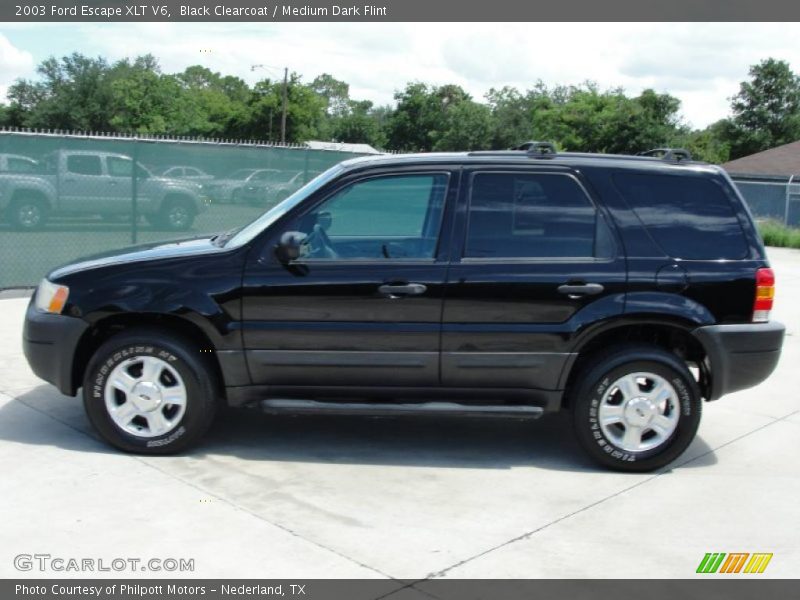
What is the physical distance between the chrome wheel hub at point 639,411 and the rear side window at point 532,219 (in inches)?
31.5

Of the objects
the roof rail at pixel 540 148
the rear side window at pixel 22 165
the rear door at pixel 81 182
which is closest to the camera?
the roof rail at pixel 540 148

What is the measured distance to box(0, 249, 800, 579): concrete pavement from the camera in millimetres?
4371

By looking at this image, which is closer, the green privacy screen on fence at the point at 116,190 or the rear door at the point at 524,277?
the rear door at the point at 524,277

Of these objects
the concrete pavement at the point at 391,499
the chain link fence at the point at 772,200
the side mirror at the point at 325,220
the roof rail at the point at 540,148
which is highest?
the chain link fence at the point at 772,200

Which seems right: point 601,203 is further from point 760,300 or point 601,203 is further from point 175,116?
point 175,116

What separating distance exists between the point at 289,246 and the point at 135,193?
720 centimetres

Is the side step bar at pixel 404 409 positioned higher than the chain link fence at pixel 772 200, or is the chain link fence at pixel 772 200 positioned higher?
the chain link fence at pixel 772 200

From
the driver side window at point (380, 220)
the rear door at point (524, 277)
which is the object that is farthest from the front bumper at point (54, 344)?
the rear door at point (524, 277)

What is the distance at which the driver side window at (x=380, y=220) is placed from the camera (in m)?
5.64

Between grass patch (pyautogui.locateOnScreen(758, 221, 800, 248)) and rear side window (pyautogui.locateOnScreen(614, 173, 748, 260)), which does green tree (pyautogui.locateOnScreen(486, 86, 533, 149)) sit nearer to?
grass patch (pyautogui.locateOnScreen(758, 221, 800, 248))

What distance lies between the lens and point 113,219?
12.1 m

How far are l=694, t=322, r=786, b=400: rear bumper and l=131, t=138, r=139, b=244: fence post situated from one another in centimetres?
828
